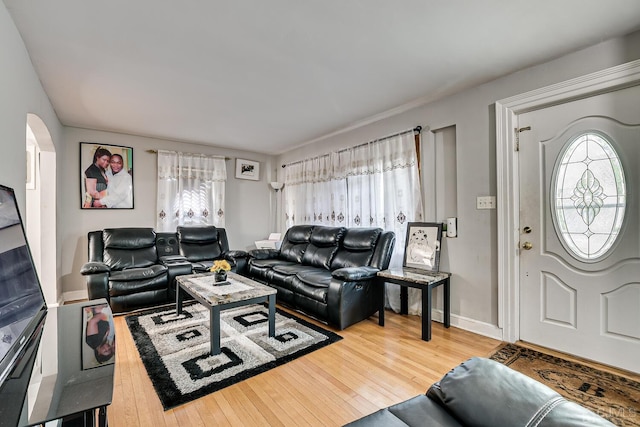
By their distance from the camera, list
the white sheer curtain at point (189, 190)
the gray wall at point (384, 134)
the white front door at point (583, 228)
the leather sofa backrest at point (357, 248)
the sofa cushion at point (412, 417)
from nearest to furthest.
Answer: the sofa cushion at point (412, 417) → the gray wall at point (384, 134) → the white front door at point (583, 228) → the leather sofa backrest at point (357, 248) → the white sheer curtain at point (189, 190)

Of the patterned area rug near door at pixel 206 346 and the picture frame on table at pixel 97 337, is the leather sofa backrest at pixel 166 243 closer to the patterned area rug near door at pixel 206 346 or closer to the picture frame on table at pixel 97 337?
the patterned area rug near door at pixel 206 346

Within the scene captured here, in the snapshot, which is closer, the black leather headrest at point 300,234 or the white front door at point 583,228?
the white front door at point 583,228

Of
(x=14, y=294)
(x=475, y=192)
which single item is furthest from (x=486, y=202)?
(x=14, y=294)

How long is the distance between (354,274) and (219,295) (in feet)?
4.12

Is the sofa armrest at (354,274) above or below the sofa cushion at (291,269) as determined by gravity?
above

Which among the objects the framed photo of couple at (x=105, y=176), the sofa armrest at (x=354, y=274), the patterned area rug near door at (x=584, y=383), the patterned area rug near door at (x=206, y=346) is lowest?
the patterned area rug near door at (x=584, y=383)

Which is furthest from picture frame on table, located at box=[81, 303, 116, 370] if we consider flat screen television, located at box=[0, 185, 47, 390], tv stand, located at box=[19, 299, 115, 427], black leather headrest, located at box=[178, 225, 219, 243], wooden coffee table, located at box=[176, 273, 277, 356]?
black leather headrest, located at box=[178, 225, 219, 243]

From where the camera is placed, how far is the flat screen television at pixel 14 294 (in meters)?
1.04

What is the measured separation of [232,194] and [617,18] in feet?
16.2

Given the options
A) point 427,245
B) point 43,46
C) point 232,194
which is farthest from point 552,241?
point 232,194

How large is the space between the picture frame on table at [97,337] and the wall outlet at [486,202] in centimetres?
290

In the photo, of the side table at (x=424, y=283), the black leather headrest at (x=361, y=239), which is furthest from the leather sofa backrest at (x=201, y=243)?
the side table at (x=424, y=283)

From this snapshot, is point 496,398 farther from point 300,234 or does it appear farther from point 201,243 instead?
point 201,243

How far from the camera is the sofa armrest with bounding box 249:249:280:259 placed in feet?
14.0
